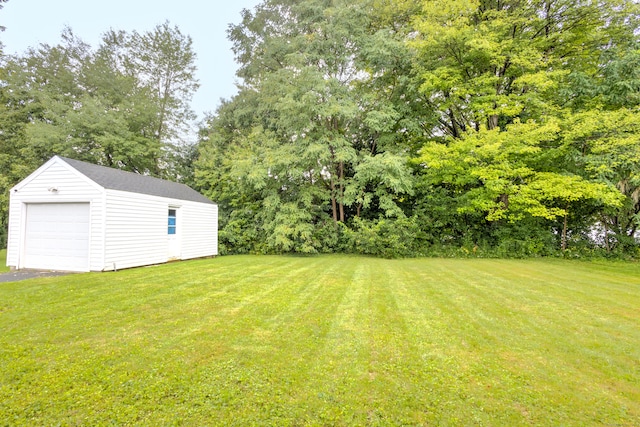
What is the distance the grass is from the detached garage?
6.78 ft

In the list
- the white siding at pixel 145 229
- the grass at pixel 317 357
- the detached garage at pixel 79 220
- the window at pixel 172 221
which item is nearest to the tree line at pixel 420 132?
the white siding at pixel 145 229

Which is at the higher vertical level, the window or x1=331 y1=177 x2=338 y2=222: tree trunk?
x1=331 y1=177 x2=338 y2=222: tree trunk

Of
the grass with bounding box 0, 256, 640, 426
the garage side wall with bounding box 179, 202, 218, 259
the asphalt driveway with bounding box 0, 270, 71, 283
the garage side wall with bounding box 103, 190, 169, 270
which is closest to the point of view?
the grass with bounding box 0, 256, 640, 426

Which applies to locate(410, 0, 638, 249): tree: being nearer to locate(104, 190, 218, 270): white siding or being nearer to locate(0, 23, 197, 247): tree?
locate(104, 190, 218, 270): white siding

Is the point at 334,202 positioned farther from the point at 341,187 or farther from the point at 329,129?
the point at 329,129

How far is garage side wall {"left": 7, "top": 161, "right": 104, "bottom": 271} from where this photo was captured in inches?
274

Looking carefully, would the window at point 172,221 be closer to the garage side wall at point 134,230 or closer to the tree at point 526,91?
the garage side wall at point 134,230

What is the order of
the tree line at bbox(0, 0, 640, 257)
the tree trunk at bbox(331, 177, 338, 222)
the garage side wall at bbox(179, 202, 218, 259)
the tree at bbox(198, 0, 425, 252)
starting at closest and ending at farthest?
1. the tree line at bbox(0, 0, 640, 257)
2. the garage side wall at bbox(179, 202, 218, 259)
3. the tree at bbox(198, 0, 425, 252)
4. the tree trunk at bbox(331, 177, 338, 222)

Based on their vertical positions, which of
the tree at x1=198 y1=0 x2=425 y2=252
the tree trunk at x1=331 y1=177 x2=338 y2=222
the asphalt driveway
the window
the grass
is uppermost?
the tree at x1=198 y1=0 x2=425 y2=252

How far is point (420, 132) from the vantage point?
12.3 m

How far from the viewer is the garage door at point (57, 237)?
285 inches

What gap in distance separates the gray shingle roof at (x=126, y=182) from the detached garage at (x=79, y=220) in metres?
0.03

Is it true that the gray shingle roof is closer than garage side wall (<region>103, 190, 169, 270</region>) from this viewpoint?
No

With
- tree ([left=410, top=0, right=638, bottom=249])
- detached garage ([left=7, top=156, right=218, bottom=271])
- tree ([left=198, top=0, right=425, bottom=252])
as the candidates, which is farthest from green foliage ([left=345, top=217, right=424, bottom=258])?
detached garage ([left=7, top=156, right=218, bottom=271])
